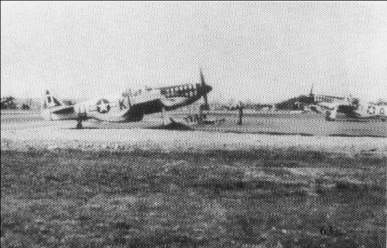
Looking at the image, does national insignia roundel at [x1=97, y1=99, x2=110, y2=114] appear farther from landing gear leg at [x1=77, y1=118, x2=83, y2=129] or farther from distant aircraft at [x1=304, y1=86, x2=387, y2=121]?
distant aircraft at [x1=304, y1=86, x2=387, y2=121]

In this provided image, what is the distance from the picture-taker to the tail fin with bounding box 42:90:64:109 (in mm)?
38156

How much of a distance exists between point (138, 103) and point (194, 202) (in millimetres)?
21285

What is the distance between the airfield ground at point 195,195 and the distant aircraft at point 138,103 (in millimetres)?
9387

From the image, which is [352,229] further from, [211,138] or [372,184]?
[211,138]

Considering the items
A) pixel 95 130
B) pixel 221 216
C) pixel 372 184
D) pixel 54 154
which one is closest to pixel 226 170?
pixel 372 184

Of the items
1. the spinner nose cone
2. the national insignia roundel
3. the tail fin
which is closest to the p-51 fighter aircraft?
the spinner nose cone

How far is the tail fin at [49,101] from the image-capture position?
125 feet

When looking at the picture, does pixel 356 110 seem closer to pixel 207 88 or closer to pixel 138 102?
pixel 207 88

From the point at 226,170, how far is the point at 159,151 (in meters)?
5.34

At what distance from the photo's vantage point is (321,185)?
41.2 feet

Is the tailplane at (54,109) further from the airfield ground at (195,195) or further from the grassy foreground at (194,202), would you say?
the grassy foreground at (194,202)

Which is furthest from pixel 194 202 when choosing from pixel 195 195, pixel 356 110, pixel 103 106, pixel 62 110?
pixel 62 110

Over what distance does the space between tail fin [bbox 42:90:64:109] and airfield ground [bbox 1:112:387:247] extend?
17.0m

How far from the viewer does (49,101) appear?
38375mm
